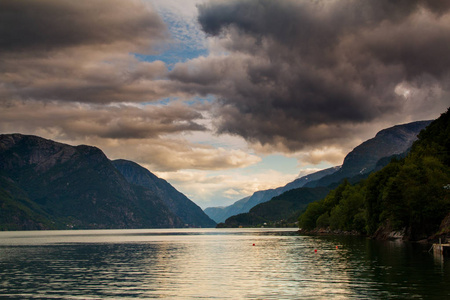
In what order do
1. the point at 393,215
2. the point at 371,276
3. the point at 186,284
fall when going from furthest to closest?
Answer: the point at 393,215
the point at 371,276
the point at 186,284

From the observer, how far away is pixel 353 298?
144ft

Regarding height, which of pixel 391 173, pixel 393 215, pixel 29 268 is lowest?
pixel 29 268

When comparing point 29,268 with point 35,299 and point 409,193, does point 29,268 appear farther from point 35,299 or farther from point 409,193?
point 409,193

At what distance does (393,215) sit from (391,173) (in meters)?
36.6

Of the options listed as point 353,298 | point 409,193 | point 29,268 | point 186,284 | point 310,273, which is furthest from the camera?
point 409,193

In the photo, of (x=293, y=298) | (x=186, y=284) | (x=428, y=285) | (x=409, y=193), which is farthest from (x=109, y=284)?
(x=409, y=193)

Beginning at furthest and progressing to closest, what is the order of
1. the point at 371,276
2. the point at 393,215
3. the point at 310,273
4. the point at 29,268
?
the point at 393,215
the point at 29,268
the point at 310,273
the point at 371,276

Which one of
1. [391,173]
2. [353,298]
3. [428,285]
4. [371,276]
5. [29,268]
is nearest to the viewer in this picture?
[353,298]

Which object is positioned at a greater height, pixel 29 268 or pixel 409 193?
pixel 409 193

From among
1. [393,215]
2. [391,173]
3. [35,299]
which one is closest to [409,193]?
[393,215]

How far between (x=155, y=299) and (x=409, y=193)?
318 ft

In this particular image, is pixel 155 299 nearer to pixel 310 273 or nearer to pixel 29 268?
pixel 310 273

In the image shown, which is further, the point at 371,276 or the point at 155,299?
the point at 371,276

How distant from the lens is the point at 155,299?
4594cm
